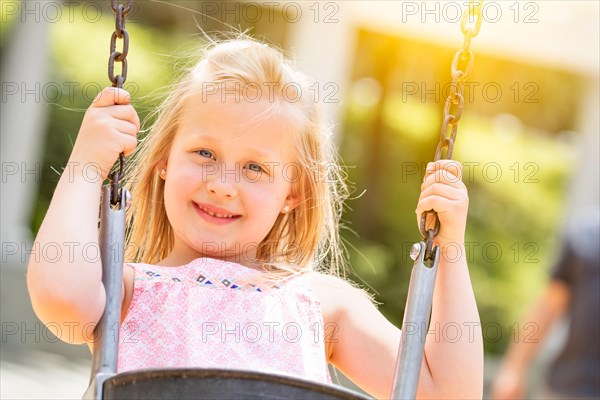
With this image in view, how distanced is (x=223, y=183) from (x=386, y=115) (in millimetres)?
10292

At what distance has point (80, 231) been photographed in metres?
1.91

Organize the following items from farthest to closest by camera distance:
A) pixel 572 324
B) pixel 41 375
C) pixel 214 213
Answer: pixel 41 375 → pixel 572 324 → pixel 214 213

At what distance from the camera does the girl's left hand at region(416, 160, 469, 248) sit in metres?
2.02

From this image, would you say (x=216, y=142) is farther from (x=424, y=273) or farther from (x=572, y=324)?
(x=572, y=324)

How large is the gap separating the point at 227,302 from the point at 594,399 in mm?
2432

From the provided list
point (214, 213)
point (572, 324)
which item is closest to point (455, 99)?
point (214, 213)

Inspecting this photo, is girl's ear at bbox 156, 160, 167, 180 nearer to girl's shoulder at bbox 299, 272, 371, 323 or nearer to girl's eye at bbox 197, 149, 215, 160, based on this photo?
girl's eye at bbox 197, 149, 215, 160

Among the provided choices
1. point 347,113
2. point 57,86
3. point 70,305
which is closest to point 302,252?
point 70,305

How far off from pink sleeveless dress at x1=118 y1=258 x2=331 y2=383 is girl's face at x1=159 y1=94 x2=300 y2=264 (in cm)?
7

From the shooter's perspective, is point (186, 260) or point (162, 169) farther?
point (162, 169)

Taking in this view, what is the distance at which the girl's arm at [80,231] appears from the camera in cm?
187

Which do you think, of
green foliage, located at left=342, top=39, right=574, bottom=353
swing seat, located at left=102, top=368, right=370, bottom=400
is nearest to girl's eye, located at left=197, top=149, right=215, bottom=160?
swing seat, located at left=102, top=368, right=370, bottom=400

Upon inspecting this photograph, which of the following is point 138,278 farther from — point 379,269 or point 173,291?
point 379,269

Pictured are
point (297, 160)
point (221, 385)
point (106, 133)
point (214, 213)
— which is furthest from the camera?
point (297, 160)
